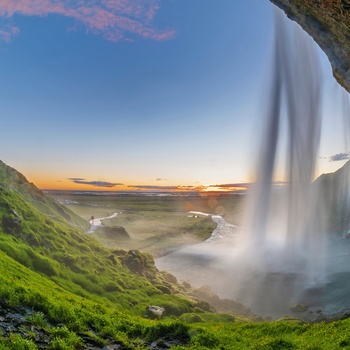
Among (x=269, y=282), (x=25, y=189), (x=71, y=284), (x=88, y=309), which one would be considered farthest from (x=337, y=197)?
(x=88, y=309)

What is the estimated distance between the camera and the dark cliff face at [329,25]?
17.0 meters

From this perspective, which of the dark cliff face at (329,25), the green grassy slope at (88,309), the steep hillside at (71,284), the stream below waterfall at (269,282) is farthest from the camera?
the stream below waterfall at (269,282)

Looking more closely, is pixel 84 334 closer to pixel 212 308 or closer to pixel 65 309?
pixel 65 309

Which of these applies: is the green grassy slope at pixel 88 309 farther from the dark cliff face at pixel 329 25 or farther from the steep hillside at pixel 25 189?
the dark cliff face at pixel 329 25

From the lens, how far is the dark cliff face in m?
17.0

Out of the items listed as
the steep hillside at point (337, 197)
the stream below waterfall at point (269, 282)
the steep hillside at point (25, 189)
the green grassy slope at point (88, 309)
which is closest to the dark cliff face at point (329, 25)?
the green grassy slope at point (88, 309)

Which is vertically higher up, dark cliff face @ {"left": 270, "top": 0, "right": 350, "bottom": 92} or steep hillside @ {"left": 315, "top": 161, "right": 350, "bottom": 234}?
dark cliff face @ {"left": 270, "top": 0, "right": 350, "bottom": 92}

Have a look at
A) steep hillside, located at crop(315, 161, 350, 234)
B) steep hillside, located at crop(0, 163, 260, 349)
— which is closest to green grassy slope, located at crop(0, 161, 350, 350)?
steep hillside, located at crop(0, 163, 260, 349)

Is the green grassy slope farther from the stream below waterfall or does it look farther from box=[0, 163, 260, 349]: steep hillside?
the stream below waterfall

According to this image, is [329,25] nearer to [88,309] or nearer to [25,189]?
[88,309]

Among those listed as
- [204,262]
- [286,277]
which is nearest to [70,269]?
[286,277]

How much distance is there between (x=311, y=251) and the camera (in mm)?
82938

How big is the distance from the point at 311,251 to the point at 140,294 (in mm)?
66609

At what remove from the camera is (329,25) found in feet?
62.6
